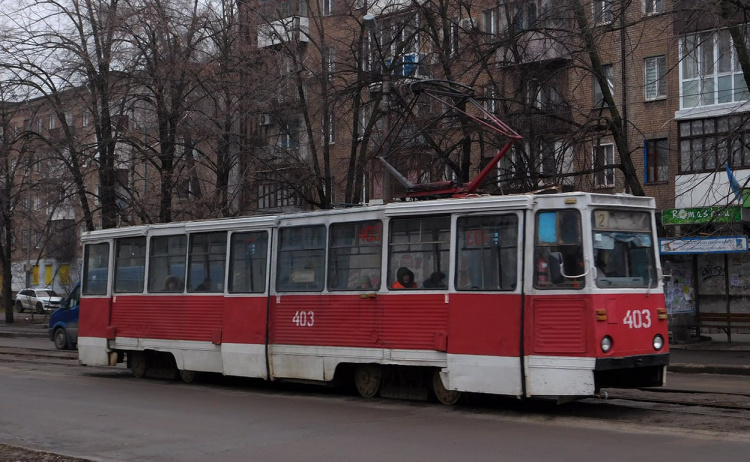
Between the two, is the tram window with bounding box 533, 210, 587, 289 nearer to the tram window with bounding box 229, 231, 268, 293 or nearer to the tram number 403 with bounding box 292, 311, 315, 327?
the tram number 403 with bounding box 292, 311, 315, 327

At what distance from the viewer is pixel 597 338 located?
1145 cm

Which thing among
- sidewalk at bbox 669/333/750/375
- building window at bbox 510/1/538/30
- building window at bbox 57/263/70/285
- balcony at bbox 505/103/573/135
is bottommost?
sidewalk at bbox 669/333/750/375

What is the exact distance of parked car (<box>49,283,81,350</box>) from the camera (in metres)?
27.6

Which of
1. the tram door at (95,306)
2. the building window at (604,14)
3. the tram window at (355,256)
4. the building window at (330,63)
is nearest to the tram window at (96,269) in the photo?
the tram door at (95,306)

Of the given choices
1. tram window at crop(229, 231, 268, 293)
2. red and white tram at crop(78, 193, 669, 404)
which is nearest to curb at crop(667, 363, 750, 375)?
red and white tram at crop(78, 193, 669, 404)

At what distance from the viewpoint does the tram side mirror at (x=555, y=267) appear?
470 inches

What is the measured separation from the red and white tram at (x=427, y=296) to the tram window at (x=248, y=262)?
31mm

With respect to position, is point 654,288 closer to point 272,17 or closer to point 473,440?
point 473,440

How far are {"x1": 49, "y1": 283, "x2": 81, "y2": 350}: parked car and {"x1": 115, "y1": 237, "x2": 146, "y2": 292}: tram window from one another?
8.82 m

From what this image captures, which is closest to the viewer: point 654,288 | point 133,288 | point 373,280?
point 654,288

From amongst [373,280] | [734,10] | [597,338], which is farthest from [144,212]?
[597,338]

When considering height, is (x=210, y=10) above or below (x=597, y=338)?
above

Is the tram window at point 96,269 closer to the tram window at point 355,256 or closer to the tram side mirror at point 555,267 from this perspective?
the tram window at point 355,256

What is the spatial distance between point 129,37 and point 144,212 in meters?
5.26
